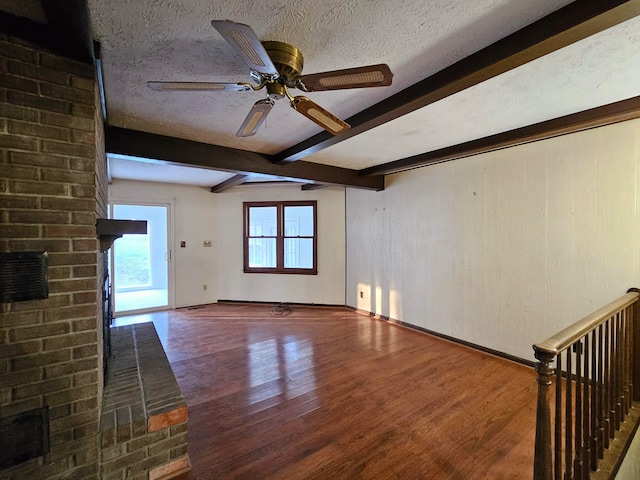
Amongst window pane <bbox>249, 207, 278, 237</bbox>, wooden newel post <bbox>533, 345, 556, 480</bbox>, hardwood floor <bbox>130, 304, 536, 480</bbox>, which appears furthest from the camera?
window pane <bbox>249, 207, 278, 237</bbox>

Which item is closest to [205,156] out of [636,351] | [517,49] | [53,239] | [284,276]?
[53,239]

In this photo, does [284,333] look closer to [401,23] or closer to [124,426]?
[124,426]

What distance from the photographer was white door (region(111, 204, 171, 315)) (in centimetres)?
566

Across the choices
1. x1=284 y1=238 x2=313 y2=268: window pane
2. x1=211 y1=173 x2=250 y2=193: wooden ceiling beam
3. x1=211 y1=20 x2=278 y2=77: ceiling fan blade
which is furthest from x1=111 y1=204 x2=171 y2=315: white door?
x1=211 y1=20 x2=278 y2=77: ceiling fan blade

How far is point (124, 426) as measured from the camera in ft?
5.13

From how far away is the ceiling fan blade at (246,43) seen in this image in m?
1.04

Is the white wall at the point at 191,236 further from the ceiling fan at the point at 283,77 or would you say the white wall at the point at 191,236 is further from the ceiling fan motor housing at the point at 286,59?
the ceiling fan motor housing at the point at 286,59

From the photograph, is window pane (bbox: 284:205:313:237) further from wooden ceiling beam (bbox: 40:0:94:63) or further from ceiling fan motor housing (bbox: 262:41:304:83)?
wooden ceiling beam (bbox: 40:0:94:63)

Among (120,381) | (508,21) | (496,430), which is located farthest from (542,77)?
(120,381)

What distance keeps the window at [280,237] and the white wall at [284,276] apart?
12 centimetres

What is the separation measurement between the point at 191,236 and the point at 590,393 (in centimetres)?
592

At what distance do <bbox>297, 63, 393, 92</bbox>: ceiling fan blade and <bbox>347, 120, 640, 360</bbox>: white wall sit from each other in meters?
2.52

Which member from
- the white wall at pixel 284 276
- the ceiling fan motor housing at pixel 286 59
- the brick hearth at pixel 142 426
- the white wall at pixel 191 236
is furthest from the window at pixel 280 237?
the ceiling fan motor housing at pixel 286 59

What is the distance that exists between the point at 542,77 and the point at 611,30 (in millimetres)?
423
